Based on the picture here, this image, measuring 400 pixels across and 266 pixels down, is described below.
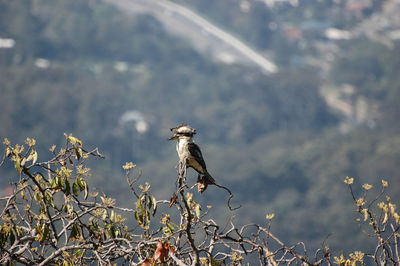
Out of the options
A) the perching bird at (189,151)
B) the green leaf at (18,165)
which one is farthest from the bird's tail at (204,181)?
the green leaf at (18,165)

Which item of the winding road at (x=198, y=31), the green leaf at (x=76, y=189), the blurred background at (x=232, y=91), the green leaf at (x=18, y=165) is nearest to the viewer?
the green leaf at (x=18, y=165)

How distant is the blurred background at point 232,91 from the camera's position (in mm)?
55031

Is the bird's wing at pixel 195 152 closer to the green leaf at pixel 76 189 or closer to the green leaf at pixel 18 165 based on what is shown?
the green leaf at pixel 76 189

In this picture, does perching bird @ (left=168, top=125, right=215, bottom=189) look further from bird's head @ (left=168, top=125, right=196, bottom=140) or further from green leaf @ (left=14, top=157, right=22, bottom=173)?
green leaf @ (left=14, top=157, right=22, bottom=173)

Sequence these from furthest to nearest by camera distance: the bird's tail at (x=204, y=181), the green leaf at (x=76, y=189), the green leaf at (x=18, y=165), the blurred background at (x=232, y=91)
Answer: the blurred background at (x=232, y=91), the green leaf at (x=76, y=189), the bird's tail at (x=204, y=181), the green leaf at (x=18, y=165)

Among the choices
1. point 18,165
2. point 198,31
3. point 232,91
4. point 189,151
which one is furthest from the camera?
point 198,31

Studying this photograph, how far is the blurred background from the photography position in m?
55.0

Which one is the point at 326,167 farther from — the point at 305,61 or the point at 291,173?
the point at 305,61

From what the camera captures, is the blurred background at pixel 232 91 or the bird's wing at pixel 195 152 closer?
the bird's wing at pixel 195 152

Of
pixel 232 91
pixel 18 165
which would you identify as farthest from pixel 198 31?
pixel 18 165

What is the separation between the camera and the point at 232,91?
7238 cm

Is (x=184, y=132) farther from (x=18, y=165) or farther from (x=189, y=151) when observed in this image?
(x=18, y=165)

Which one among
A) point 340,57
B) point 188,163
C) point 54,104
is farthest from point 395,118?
point 188,163

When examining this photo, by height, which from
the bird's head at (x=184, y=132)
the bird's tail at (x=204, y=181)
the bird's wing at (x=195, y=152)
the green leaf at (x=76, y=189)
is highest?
the bird's head at (x=184, y=132)
